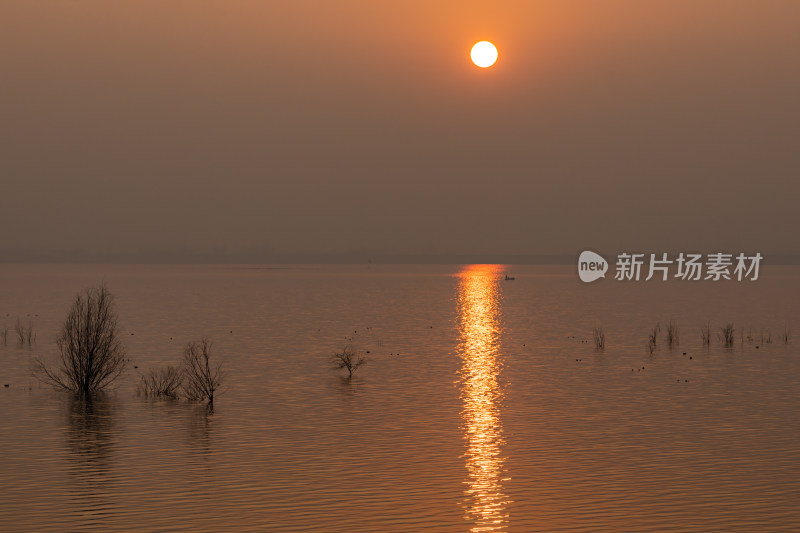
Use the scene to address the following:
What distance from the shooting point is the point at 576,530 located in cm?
2477

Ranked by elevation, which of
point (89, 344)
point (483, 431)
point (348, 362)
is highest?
point (89, 344)

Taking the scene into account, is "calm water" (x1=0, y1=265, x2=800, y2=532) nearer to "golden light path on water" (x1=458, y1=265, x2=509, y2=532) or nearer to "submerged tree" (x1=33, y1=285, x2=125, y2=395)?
"golden light path on water" (x1=458, y1=265, x2=509, y2=532)

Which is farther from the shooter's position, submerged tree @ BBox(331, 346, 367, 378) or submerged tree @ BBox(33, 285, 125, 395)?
submerged tree @ BBox(331, 346, 367, 378)

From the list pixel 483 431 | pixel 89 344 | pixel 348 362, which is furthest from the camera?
pixel 348 362

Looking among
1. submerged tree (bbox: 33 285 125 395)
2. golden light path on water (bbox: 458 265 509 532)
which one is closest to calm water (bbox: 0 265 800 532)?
golden light path on water (bbox: 458 265 509 532)

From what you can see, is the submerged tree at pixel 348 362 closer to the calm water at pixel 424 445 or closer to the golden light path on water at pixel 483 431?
the calm water at pixel 424 445

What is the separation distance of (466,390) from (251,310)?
286ft

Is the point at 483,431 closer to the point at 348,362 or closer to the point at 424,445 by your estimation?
the point at 424,445

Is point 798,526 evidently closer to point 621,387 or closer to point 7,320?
point 621,387

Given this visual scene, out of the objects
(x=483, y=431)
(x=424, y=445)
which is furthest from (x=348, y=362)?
(x=424, y=445)

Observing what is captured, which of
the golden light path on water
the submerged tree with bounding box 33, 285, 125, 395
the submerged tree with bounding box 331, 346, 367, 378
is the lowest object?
the golden light path on water

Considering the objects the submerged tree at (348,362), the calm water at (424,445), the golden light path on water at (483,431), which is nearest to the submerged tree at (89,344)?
the calm water at (424,445)

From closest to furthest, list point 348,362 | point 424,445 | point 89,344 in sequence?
point 424,445
point 89,344
point 348,362

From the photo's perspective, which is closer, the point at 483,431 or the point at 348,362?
the point at 483,431
